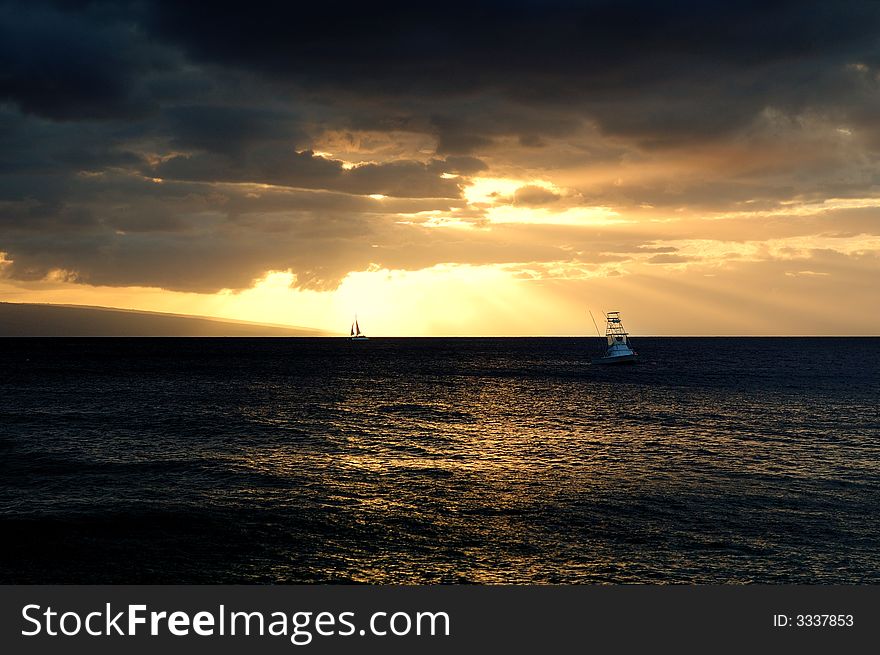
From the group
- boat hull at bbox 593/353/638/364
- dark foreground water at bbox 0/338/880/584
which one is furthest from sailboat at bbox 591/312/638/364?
dark foreground water at bbox 0/338/880/584

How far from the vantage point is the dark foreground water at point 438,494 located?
27.9 m

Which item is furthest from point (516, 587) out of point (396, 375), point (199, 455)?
point (396, 375)

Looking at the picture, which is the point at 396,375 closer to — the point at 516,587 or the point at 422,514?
the point at 422,514

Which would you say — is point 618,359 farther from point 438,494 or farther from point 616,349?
point 438,494

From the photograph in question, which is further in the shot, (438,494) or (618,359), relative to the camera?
(618,359)

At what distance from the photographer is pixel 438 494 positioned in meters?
39.9

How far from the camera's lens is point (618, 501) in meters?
37.9

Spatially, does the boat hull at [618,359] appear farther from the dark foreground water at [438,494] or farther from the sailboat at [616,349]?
the dark foreground water at [438,494]

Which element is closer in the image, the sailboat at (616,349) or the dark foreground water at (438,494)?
the dark foreground water at (438,494)

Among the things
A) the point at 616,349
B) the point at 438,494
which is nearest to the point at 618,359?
the point at 616,349

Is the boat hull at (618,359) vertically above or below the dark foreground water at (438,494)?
above

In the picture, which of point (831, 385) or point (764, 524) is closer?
point (764, 524)

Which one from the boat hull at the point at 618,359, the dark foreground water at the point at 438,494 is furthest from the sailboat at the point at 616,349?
the dark foreground water at the point at 438,494

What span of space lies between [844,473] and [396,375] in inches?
4518
